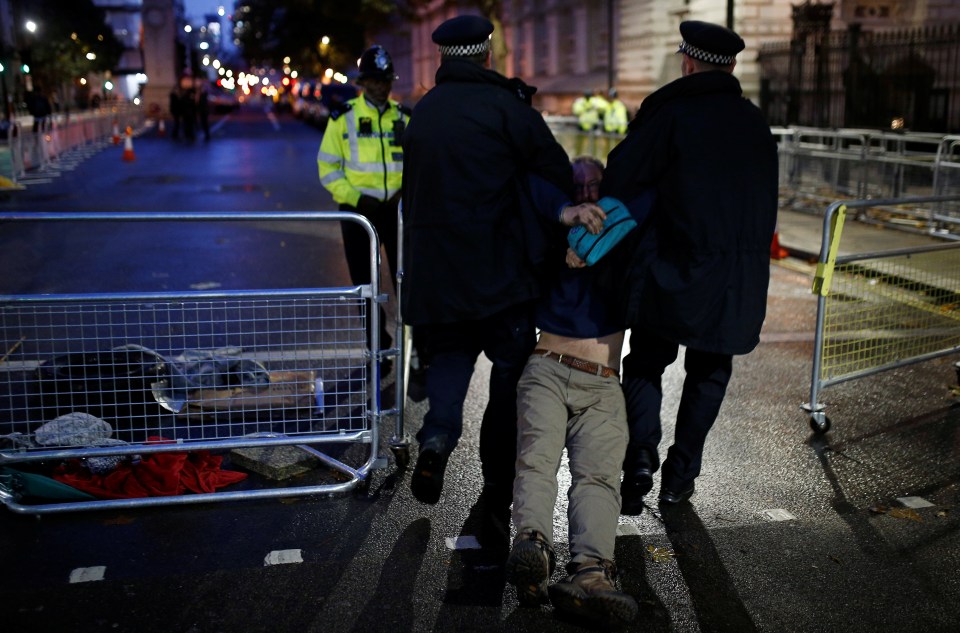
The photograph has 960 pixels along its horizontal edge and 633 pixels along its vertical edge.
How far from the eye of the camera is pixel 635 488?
4.49 m

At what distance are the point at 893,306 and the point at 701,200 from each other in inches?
165

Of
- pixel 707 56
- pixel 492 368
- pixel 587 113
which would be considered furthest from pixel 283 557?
pixel 587 113

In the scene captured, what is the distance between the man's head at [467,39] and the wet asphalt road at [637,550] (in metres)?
2.06

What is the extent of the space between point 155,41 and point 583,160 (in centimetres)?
6162

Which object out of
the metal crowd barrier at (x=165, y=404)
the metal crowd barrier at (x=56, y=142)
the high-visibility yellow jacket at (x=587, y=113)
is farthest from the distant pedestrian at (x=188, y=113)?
the metal crowd barrier at (x=165, y=404)

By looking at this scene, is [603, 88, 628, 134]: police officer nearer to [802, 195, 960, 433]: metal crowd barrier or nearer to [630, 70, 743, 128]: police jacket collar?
[802, 195, 960, 433]: metal crowd barrier

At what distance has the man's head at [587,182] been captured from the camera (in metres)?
4.32

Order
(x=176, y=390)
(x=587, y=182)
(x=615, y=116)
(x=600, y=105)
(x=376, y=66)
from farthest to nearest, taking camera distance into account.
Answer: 1. (x=600, y=105)
2. (x=615, y=116)
3. (x=376, y=66)
4. (x=176, y=390)
5. (x=587, y=182)

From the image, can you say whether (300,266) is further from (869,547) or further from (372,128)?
(869,547)

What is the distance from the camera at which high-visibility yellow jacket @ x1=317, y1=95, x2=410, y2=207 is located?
6809 mm

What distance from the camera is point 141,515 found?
4.72 m

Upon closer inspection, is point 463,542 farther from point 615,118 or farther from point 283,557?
point 615,118

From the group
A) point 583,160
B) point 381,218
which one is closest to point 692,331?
point 583,160

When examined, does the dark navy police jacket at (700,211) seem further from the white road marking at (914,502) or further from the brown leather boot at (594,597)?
the white road marking at (914,502)
